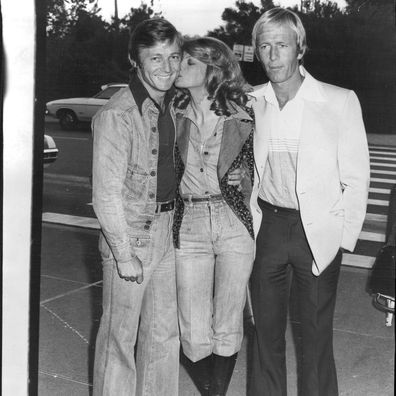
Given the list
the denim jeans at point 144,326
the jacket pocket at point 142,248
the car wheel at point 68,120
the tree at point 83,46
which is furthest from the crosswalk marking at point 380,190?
the jacket pocket at point 142,248

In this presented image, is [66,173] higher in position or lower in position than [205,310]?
lower

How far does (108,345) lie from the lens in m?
2.91

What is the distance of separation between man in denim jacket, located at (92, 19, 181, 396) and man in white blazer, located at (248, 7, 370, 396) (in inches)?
13.9

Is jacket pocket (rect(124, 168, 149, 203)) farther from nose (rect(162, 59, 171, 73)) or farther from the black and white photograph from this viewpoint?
nose (rect(162, 59, 171, 73))

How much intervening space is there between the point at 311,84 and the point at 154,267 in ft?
2.99

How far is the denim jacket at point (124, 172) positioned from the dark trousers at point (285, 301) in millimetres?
485

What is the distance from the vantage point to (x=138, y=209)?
2.85m

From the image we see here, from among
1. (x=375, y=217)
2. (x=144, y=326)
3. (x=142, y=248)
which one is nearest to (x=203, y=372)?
(x=144, y=326)

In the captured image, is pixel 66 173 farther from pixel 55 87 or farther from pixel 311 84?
pixel 311 84

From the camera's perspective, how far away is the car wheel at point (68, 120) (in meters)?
8.80

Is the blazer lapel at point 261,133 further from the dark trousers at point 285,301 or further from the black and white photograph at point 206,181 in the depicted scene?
the dark trousers at point 285,301

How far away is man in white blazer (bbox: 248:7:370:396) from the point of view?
284 centimetres

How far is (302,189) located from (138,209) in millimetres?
613

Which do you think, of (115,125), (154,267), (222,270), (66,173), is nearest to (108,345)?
(154,267)
